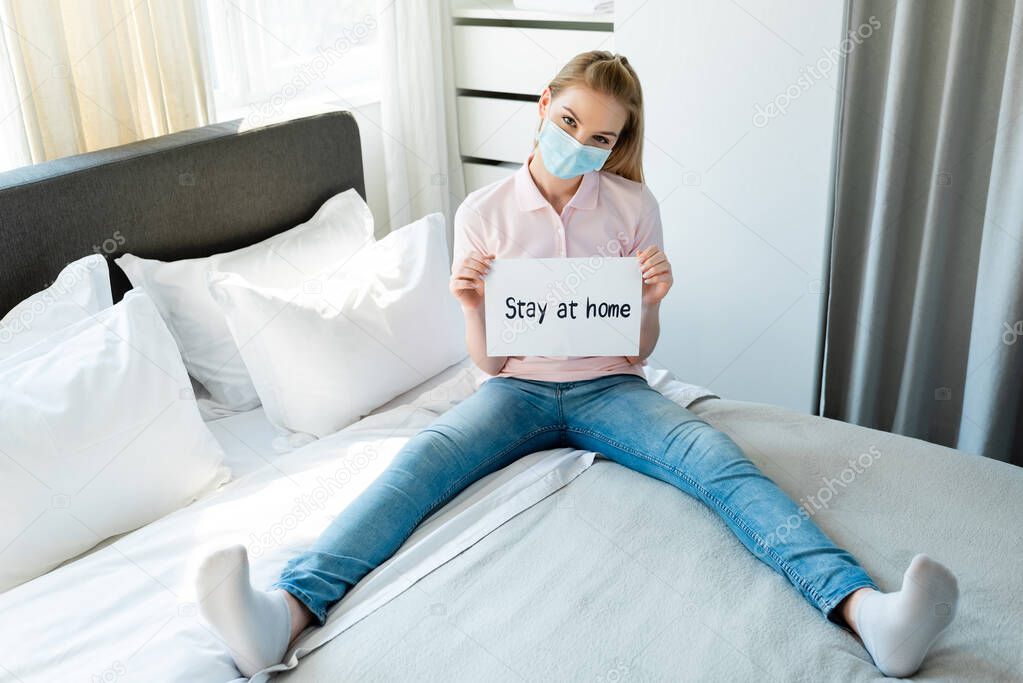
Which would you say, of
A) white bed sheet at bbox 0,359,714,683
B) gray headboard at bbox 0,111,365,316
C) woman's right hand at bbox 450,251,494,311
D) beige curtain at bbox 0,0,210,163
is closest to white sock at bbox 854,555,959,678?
white bed sheet at bbox 0,359,714,683

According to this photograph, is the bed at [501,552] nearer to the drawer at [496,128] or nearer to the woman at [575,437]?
the woman at [575,437]

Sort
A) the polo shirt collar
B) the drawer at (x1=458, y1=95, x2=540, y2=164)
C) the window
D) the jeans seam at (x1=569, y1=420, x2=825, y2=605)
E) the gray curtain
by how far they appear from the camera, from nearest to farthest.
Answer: the jeans seam at (x1=569, y1=420, x2=825, y2=605), the polo shirt collar, the gray curtain, the window, the drawer at (x1=458, y1=95, x2=540, y2=164)

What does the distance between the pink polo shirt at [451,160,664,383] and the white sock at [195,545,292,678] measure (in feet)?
2.34

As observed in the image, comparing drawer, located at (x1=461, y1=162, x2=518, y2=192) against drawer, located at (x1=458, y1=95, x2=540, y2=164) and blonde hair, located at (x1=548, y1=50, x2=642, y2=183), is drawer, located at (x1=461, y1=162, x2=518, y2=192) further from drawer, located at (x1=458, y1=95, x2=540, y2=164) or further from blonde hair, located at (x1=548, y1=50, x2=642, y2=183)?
blonde hair, located at (x1=548, y1=50, x2=642, y2=183)

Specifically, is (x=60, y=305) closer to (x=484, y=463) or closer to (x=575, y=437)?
(x=484, y=463)

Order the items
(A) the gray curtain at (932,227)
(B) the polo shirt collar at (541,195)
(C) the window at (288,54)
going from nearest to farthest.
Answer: (B) the polo shirt collar at (541,195), (A) the gray curtain at (932,227), (C) the window at (288,54)

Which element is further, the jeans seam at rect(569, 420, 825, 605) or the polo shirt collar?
the polo shirt collar

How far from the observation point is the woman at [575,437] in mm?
1199

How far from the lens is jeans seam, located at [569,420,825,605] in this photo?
1329 millimetres

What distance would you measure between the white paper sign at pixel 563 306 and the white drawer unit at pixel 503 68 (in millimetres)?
1122

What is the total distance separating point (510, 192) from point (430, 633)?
86cm

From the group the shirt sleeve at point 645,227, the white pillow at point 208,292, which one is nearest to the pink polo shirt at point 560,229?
the shirt sleeve at point 645,227

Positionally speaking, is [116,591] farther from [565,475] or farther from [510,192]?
[510,192]

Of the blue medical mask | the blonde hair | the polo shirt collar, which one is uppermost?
the blonde hair
